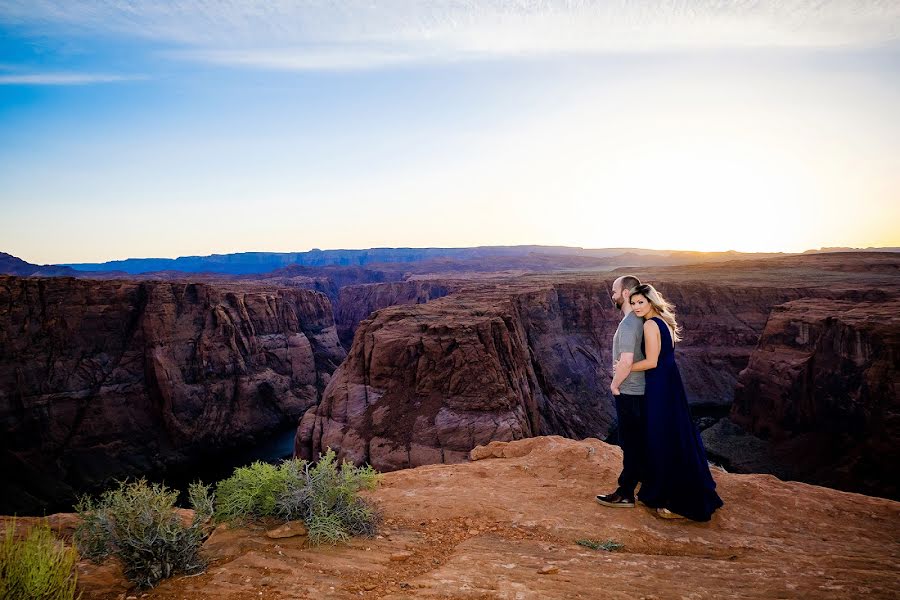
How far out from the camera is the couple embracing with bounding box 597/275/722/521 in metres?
5.80

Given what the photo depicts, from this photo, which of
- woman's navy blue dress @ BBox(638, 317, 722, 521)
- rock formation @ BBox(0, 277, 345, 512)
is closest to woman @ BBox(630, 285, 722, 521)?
woman's navy blue dress @ BBox(638, 317, 722, 521)

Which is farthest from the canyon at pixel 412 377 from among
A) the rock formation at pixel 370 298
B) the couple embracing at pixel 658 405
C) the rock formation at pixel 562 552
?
the rock formation at pixel 370 298

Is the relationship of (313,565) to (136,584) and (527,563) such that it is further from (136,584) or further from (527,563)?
(527,563)

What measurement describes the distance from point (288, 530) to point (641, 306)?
15.7ft

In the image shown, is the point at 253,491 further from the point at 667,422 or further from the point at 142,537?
the point at 667,422

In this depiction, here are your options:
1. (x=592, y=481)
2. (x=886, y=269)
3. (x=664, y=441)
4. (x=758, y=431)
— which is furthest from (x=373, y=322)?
(x=886, y=269)

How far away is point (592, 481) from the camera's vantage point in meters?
7.73

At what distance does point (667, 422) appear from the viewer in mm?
5859

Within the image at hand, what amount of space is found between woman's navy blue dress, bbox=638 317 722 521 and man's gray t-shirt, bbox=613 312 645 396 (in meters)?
0.12

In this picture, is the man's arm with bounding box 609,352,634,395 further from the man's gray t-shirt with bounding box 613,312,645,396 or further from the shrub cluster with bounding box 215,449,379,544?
the shrub cluster with bounding box 215,449,379,544

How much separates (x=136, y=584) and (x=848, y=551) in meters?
7.13

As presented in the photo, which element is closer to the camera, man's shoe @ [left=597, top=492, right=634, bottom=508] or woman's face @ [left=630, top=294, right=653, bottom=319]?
woman's face @ [left=630, top=294, right=653, bottom=319]

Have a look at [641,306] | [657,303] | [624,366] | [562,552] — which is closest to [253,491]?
[562,552]

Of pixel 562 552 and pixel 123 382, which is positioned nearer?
pixel 562 552
